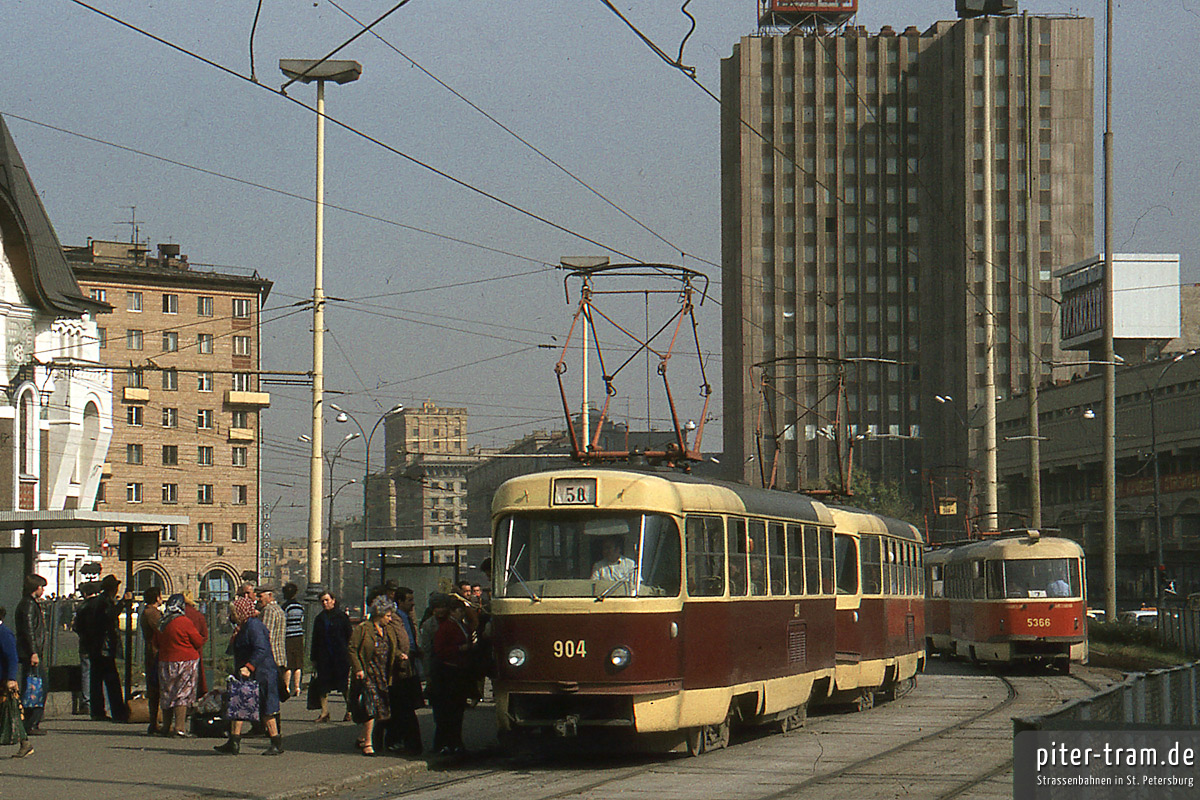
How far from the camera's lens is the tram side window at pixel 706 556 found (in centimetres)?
1525

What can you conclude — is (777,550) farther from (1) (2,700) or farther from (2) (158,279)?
(2) (158,279)

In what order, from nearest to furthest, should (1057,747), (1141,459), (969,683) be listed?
(1057,747) → (969,683) → (1141,459)

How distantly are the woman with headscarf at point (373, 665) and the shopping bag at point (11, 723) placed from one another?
2853 millimetres

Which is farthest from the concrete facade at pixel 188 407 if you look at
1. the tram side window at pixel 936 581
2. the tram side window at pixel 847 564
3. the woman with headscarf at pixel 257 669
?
the woman with headscarf at pixel 257 669

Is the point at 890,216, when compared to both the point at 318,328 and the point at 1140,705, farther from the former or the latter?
the point at 1140,705

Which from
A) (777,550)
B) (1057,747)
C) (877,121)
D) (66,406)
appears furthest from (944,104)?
(1057,747)

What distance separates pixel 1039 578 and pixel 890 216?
97.7m

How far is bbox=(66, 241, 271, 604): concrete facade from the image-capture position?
311 ft

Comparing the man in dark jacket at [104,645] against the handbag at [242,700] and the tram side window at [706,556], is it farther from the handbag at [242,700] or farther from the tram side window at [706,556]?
the tram side window at [706,556]

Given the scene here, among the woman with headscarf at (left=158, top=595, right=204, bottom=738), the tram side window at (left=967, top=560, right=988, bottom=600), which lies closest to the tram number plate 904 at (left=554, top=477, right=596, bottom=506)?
the woman with headscarf at (left=158, top=595, right=204, bottom=738)

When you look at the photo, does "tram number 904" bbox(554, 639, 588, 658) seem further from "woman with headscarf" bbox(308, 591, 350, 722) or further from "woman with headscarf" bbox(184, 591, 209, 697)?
"woman with headscarf" bbox(184, 591, 209, 697)

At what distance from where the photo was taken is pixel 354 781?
44.3 ft

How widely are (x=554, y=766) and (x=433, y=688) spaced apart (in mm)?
1574

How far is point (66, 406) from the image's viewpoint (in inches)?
1976
